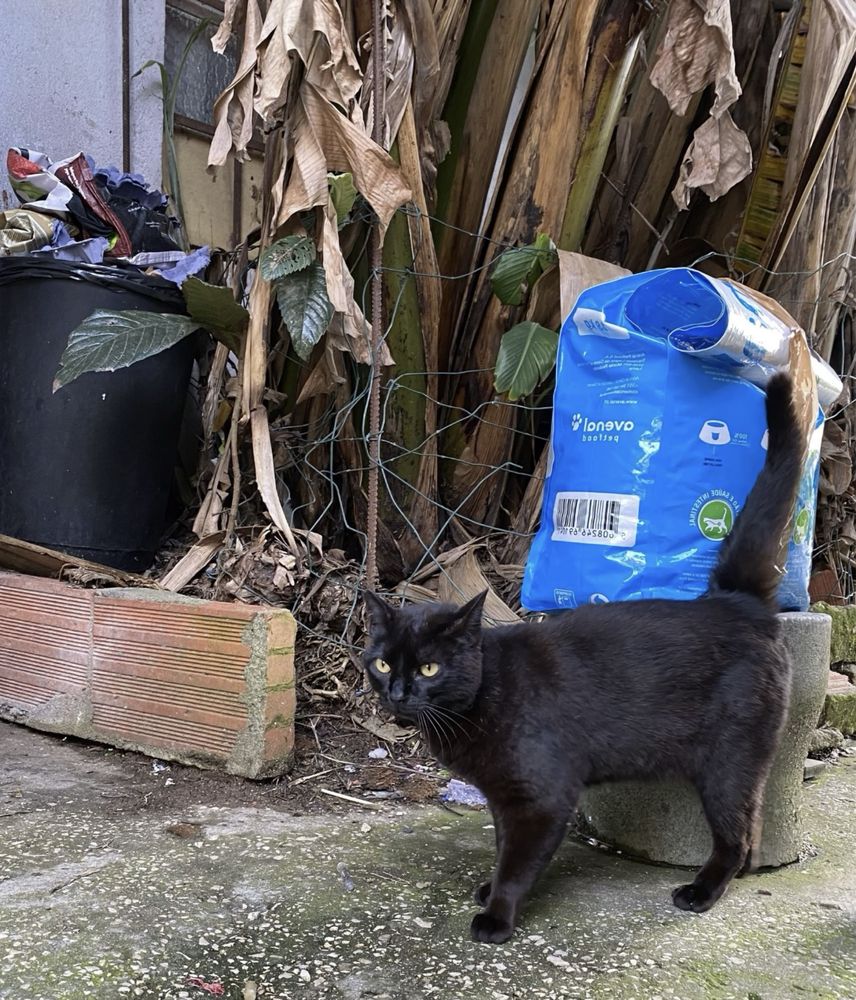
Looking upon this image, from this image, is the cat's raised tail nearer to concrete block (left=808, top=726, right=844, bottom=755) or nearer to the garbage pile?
concrete block (left=808, top=726, right=844, bottom=755)

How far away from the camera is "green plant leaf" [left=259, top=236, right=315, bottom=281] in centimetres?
238

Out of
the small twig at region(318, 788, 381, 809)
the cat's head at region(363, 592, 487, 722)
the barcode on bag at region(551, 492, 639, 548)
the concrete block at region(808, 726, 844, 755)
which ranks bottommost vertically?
the concrete block at region(808, 726, 844, 755)

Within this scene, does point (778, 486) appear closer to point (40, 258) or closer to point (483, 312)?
point (483, 312)

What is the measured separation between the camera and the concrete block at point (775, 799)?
6.10 ft

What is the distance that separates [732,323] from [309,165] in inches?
49.7

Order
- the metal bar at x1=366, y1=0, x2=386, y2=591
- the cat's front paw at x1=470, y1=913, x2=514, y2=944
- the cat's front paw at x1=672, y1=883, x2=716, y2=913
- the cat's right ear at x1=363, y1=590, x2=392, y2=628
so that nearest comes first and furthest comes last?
the cat's front paw at x1=470, y1=913, x2=514, y2=944 < the cat's front paw at x1=672, y1=883, x2=716, y2=913 < the cat's right ear at x1=363, y1=590, x2=392, y2=628 < the metal bar at x1=366, y1=0, x2=386, y2=591

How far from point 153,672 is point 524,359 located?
4.39 feet

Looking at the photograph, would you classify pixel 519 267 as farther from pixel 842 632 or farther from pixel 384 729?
pixel 842 632

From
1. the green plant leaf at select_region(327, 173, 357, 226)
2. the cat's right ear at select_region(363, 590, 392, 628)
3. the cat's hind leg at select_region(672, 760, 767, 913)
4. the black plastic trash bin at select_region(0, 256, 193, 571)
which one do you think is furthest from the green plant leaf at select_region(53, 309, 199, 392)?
Answer: the cat's hind leg at select_region(672, 760, 767, 913)

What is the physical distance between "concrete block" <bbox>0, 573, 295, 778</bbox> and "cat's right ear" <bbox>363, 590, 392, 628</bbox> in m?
0.48

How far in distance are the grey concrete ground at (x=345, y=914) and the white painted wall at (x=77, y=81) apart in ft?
9.34

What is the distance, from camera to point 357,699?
2.53m

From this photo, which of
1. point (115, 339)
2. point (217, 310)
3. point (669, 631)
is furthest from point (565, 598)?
point (115, 339)

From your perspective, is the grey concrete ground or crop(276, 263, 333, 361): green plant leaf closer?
the grey concrete ground
